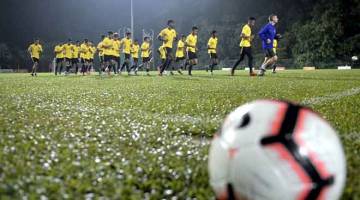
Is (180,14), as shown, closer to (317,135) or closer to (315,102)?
(315,102)

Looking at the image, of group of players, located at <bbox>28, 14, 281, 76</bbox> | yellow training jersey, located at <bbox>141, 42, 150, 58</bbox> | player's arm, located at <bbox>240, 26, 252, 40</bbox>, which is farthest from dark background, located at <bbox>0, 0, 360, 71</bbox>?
player's arm, located at <bbox>240, 26, 252, 40</bbox>

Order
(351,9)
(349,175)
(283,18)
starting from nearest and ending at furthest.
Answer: (349,175) < (351,9) < (283,18)

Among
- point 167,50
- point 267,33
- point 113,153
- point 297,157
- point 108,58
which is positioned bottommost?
point 113,153

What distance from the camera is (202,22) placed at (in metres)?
47.5

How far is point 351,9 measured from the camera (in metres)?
35.9

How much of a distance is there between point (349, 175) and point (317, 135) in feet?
2.28

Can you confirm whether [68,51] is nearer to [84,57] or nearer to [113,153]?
[84,57]

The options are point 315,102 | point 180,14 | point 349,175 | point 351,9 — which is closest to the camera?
point 349,175

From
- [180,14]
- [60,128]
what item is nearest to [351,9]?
[180,14]

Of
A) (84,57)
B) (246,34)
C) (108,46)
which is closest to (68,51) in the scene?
(84,57)

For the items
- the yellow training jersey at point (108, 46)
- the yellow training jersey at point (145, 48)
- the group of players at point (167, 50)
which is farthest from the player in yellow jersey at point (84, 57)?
the yellow training jersey at point (108, 46)

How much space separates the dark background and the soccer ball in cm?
3598

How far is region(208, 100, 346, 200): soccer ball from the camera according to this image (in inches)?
60.5

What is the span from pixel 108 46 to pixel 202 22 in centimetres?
2857
